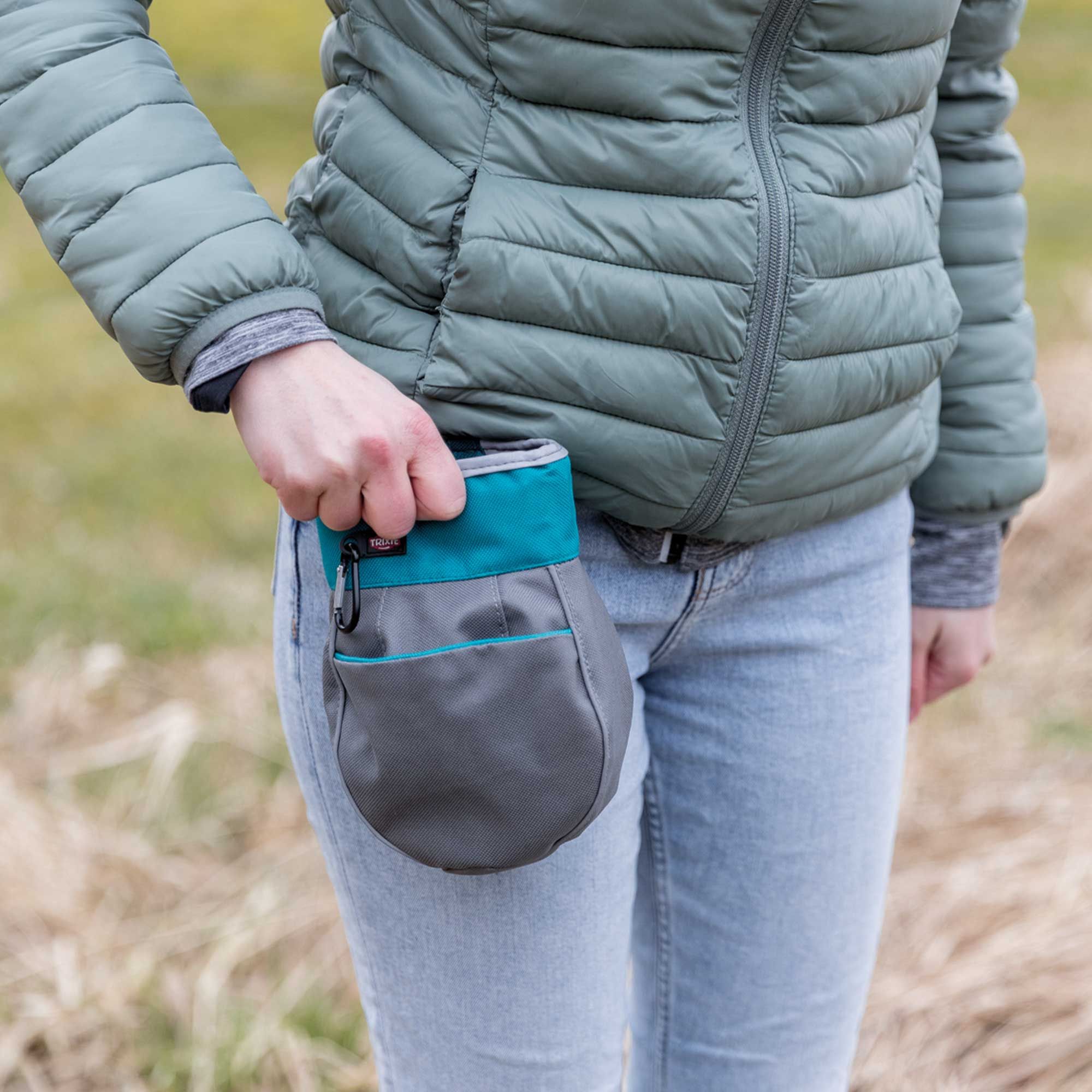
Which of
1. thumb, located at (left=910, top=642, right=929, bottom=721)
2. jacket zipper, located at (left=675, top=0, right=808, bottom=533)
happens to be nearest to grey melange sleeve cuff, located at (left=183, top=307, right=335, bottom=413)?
jacket zipper, located at (left=675, top=0, right=808, bottom=533)

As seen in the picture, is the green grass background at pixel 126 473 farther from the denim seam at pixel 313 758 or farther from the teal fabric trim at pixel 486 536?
the teal fabric trim at pixel 486 536

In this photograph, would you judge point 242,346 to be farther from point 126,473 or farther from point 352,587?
point 126,473

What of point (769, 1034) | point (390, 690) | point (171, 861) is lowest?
point (171, 861)

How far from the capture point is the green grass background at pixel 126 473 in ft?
11.9

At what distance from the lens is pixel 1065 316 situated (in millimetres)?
5805

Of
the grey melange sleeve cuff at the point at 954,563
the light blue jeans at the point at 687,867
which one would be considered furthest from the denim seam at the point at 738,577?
the grey melange sleeve cuff at the point at 954,563

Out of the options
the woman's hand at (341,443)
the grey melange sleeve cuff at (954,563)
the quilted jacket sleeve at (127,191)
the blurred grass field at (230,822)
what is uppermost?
the quilted jacket sleeve at (127,191)

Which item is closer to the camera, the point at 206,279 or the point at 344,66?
the point at 206,279

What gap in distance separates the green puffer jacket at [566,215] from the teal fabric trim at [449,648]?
0.14 meters

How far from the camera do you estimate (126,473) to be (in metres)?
4.81

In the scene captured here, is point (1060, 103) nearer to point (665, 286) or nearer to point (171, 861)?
point (171, 861)

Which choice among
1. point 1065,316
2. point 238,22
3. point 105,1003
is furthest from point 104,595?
point 238,22

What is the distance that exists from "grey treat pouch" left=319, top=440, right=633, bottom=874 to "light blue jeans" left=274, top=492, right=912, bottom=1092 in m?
0.10

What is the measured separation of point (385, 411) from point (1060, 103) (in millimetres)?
11941
